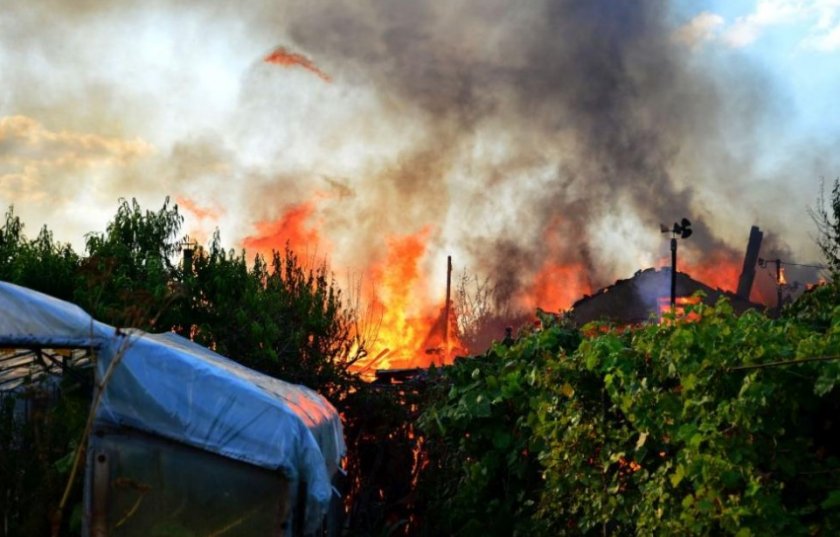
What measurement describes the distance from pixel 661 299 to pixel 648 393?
4133 centimetres

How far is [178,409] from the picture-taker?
26.1 ft

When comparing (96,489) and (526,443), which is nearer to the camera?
(96,489)

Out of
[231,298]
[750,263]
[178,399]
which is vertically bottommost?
[178,399]

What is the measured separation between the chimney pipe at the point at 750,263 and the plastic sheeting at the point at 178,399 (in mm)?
58130

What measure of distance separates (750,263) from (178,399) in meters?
59.3

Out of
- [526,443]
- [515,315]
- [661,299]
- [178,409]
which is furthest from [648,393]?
[515,315]

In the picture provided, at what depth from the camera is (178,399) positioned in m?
8.02

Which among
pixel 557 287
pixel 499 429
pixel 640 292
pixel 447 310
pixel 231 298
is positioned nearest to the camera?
pixel 499 429

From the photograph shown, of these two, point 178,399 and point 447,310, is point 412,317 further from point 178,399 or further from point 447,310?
point 178,399

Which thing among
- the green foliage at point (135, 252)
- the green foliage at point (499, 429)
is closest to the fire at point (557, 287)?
the green foliage at point (135, 252)

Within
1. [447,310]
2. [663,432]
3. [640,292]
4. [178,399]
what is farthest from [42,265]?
[447,310]

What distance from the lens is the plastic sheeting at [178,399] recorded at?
7.65m

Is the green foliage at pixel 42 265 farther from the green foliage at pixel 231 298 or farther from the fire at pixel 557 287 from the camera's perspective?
the fire at pixel 557 287

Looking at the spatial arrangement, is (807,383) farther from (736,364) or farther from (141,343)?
(141,343)
